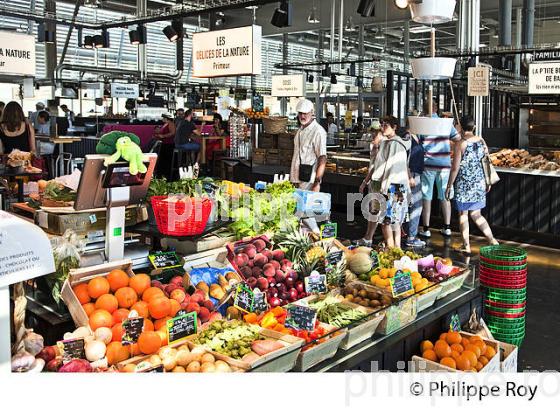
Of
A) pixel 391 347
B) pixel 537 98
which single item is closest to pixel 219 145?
pixel 537 98

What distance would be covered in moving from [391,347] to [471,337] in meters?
0.64

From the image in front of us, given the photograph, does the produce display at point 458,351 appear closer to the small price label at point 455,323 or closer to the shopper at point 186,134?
the small price label at point 455,323

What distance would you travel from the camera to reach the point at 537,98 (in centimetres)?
1384

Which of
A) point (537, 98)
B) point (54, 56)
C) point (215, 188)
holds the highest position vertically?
point (54, 56)

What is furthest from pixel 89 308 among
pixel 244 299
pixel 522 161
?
pixel 522 161

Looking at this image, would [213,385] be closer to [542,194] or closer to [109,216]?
[109,216]

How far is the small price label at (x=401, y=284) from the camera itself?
345 cm

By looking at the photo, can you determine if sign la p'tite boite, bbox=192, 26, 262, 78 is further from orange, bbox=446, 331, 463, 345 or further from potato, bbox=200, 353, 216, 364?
potato, bbox=200, 353, 216, 364

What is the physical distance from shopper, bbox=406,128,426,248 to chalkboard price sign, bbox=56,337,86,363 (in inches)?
232

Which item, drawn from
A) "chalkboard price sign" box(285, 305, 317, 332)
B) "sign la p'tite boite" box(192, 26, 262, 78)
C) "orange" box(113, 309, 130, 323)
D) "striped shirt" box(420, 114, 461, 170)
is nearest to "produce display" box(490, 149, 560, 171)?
"striped shirt" box(420, 114, 461, 170)

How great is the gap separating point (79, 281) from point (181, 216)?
2.49 feet

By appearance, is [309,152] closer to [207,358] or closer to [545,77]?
[207,358]

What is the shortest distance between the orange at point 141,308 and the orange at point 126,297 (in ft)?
0.09

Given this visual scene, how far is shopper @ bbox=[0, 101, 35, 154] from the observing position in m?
8.28
